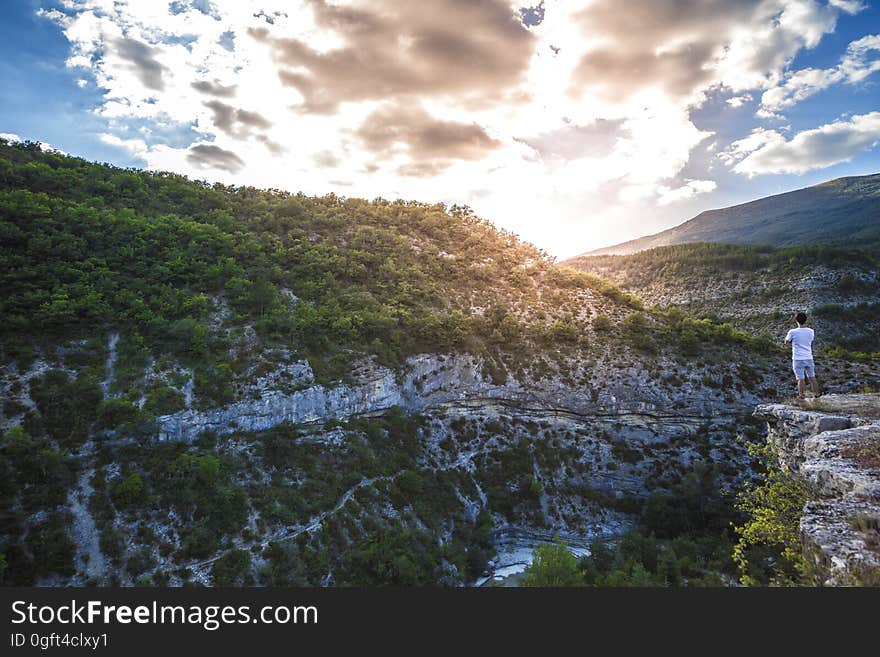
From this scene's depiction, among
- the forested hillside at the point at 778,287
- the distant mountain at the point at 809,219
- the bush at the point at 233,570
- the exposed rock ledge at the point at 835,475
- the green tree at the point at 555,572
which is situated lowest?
the green tree at the point at 555,572

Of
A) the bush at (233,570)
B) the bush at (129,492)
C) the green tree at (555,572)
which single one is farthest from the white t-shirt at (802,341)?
the bush at (129,492)

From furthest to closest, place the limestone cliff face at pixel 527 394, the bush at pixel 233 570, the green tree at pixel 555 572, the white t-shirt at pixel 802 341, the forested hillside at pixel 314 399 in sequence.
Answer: the limestone cliff face at pixel 527 394 → the forested hillside at pixel 314 399 → the bush at pixel 233 570 → the green tree at pixel 555 572 → the white t-shirt at pixel 802 341

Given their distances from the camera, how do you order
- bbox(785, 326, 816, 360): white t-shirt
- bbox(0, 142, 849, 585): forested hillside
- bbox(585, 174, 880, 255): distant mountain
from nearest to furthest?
1. bbox(785, 326, 816, 360): white t-shirt
2. bbox(0, 142, 849, 585): forested hillside
3. bbox(585, 174, 880, 255): distant mountain

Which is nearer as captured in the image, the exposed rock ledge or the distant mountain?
the exposed rock ledge

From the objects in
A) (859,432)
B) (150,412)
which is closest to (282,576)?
(150,412)

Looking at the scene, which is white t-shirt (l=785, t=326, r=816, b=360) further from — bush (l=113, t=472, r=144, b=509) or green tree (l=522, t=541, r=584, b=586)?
bush (l=113, t=472, r=144, b=509)

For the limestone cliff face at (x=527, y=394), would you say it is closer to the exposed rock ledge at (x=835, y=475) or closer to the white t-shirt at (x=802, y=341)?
the exposed rock ledge at (x=835, y=475)

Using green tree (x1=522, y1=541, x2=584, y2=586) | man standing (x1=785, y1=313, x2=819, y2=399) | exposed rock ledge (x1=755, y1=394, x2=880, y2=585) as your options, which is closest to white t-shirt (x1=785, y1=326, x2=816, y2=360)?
man standing (x1=785, y1=313, x2=819, y2=399)
